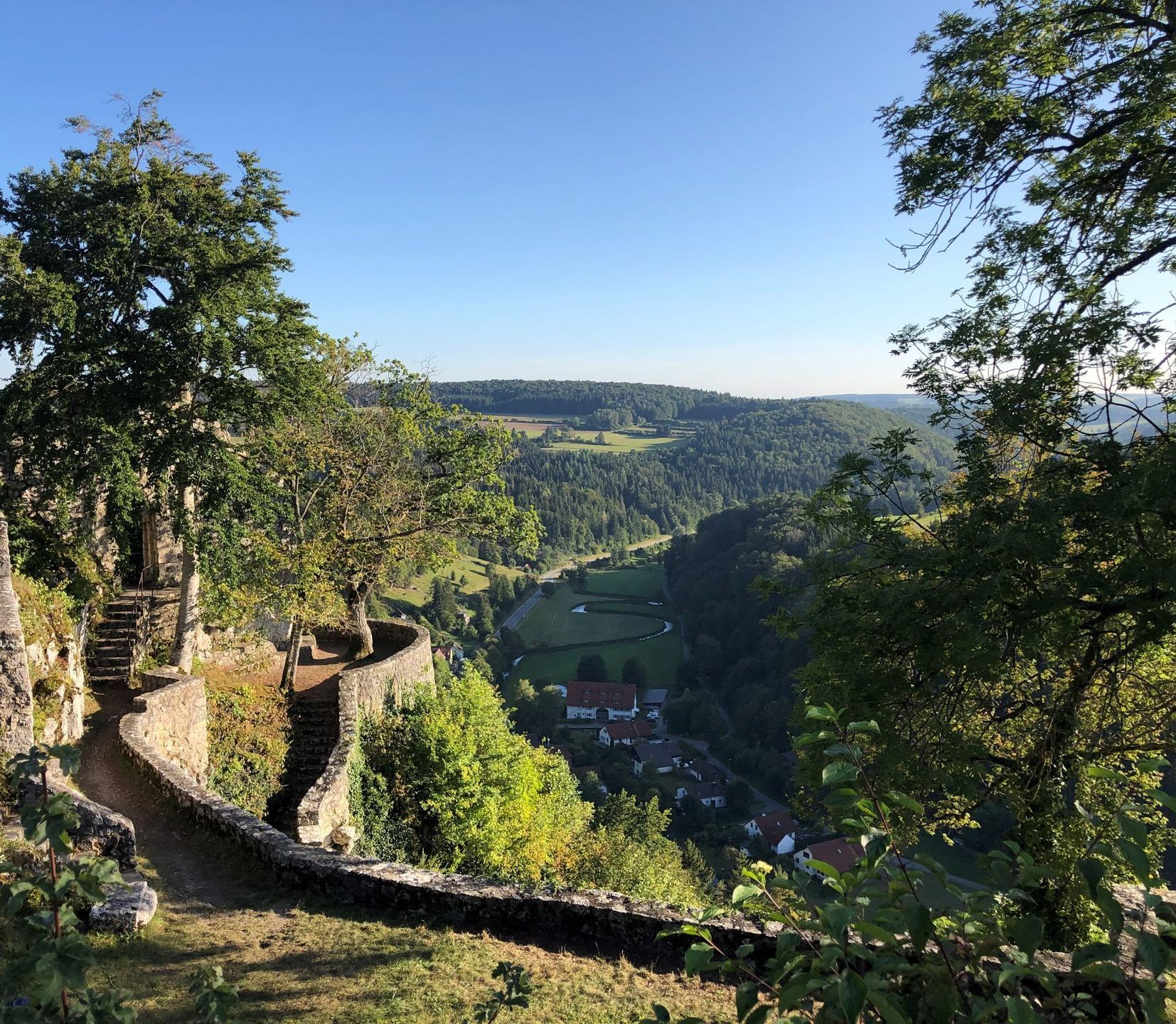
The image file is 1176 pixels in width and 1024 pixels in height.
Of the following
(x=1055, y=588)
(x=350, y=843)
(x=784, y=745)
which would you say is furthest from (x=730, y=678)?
(x=1055, y=588)

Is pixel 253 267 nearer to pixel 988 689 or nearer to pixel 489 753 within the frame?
pixel 489 753

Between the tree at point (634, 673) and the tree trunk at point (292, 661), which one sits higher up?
the tree trunk at point (292, 661)

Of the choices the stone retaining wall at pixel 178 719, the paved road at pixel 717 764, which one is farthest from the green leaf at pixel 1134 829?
the paved road at pixel 717 764

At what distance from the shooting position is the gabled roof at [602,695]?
73.8 meters

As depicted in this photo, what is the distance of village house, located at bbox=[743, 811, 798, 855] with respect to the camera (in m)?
48.8

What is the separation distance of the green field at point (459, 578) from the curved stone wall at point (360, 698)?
196 ft

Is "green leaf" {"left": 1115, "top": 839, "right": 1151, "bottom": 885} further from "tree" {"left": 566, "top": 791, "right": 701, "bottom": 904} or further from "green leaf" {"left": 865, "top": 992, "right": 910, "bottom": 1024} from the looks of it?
"tree" {"left": 566, "top": 791, "right": 701, "bottom": 904}

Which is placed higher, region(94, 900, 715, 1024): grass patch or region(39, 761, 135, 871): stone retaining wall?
region(39, 761, 135, 871): stone retaining wall

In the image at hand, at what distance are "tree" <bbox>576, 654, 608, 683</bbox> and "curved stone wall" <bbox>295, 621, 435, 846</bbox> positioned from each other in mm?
64566

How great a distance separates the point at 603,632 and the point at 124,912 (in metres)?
89.3

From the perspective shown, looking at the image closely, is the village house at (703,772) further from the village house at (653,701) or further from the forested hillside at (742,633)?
the village house at (653,701)

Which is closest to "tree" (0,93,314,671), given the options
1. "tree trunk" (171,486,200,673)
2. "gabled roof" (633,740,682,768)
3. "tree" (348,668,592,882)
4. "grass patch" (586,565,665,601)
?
"tree trunk" (171,486,200,673)

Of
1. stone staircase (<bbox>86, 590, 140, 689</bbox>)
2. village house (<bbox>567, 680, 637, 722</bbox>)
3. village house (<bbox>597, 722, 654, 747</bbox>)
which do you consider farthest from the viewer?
village house (<bbox>567, 680, 637, 722</bbox>)

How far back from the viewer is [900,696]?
6.00m
